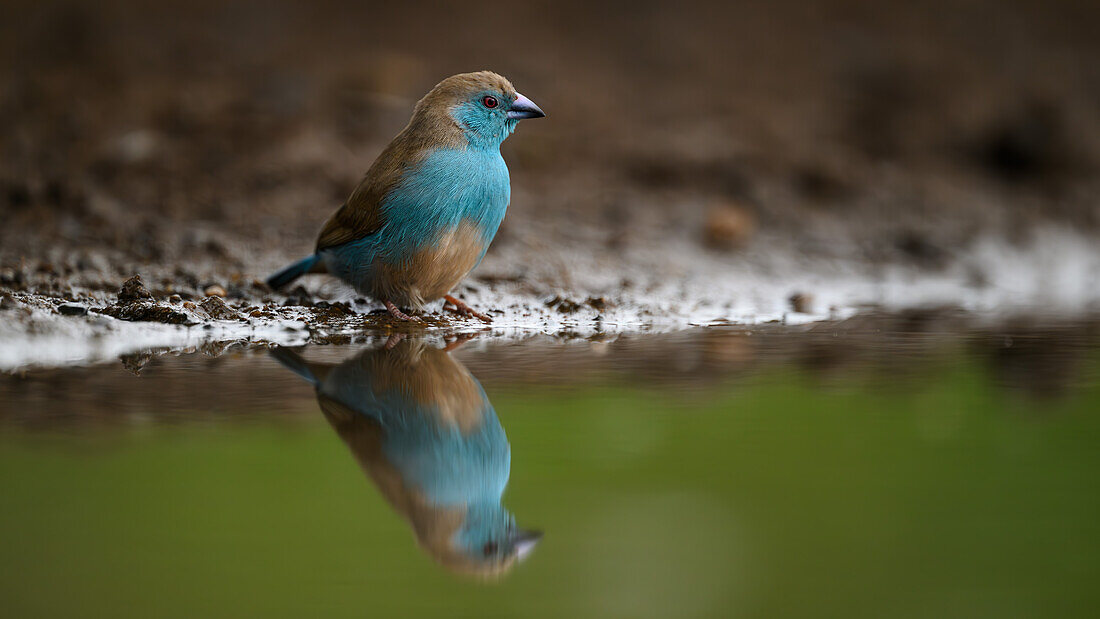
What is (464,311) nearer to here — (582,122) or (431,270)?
(431,270)

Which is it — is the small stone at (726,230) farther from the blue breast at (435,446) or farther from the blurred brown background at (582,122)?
the blue breast at (435,446)

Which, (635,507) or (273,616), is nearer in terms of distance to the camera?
(273,616)

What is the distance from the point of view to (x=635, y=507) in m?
1.83

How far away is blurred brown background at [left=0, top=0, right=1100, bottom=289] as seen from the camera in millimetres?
5781

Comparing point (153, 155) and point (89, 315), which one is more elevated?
point (153, 155)

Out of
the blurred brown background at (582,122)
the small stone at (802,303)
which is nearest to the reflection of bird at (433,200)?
the blurred brown background at (582,122)

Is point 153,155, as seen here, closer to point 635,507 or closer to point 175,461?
point 175,461

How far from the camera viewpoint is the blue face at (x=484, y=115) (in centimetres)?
397

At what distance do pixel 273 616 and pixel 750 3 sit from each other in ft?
30.4

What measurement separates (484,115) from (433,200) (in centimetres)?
42

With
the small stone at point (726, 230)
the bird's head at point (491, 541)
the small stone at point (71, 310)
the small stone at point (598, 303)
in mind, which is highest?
the small stone at point (726, 230)

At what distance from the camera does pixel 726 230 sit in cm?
607

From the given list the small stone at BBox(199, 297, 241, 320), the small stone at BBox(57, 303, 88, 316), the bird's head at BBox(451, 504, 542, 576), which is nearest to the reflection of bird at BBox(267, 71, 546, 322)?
the small stone at BBox(199, 297, 241, 320)

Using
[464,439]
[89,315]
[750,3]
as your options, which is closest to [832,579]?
[464,439]
